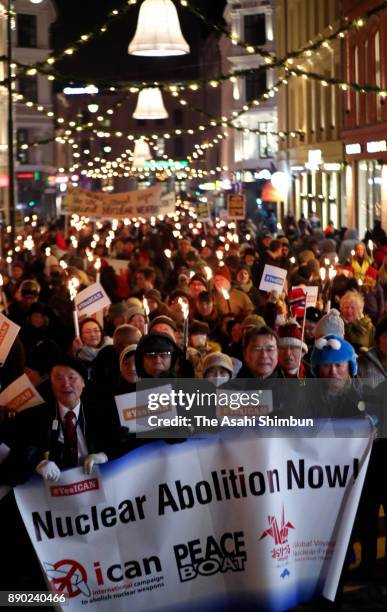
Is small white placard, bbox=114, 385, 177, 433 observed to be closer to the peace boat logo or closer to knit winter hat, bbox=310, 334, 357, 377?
the peace boat logo

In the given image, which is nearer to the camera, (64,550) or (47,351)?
(64,550)

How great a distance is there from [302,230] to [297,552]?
29.7 m

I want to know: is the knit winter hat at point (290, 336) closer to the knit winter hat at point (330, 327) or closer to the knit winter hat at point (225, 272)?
the knit winter hat at point (330, 327)

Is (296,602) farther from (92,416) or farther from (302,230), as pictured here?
(302,230)

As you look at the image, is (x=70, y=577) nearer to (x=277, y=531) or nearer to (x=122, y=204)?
(x=277, y=531)

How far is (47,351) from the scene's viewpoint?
36.9 ft

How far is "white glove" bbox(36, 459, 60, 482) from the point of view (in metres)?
7.57

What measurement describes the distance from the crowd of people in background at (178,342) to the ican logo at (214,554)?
660 mm

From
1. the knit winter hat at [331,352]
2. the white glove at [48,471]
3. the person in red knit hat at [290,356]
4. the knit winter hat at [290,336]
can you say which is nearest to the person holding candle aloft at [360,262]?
the knit winter hat at [290,336]

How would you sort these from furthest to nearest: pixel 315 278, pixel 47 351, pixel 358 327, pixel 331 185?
pixel 331 185
pixel 315 278
pixel 358 327
pixel 47 351

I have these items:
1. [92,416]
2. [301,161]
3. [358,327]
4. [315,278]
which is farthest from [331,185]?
[92,416]

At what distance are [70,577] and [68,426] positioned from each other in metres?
0.93

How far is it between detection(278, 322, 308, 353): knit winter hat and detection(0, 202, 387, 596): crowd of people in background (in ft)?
0.04

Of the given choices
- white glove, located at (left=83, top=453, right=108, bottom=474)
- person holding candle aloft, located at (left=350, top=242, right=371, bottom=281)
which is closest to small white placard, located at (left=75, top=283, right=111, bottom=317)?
person holding candle aloft, located at (left=350, top=242, right=371, bottom=281)
